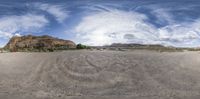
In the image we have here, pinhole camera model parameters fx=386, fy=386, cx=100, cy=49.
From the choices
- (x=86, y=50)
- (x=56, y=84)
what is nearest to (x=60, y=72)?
(x=56, y=84)

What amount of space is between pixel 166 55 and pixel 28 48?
10548 mm

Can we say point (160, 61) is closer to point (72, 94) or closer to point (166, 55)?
point (166, 55)

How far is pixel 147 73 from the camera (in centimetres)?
2453

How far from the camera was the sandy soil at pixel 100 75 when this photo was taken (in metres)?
20.9

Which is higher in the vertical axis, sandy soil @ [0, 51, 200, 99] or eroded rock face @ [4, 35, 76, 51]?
eroded rock face @ [4, 35, 76, 51]

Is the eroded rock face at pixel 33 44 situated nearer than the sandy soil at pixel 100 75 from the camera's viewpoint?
No

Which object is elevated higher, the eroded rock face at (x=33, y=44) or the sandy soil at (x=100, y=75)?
the eroded rock face at (x=33, y=44)

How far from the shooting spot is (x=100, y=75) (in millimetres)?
24141

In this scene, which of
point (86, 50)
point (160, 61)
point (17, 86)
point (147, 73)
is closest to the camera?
point (17, 86)

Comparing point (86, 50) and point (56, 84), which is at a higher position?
point (86, 50)

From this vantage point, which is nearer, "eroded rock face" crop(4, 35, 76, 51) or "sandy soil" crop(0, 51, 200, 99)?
"sandy soil" crop(0, 51, 200, 99)

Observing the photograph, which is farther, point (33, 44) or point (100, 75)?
point (33, 44)

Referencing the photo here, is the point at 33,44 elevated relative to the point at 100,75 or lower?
elevated

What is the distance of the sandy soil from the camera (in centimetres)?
2092
